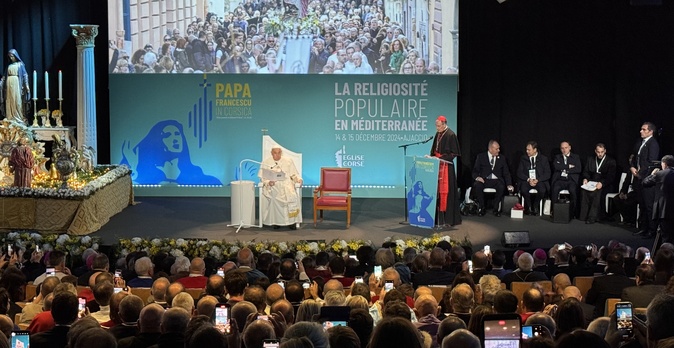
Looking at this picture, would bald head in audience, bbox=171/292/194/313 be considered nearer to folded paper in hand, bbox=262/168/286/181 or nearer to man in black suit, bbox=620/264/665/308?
man in black suit, bbox=620/264/665/308

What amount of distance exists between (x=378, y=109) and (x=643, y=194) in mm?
4408

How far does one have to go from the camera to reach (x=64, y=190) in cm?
1245

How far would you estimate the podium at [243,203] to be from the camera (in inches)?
505

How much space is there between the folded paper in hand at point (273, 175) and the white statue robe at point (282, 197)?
0.10 feet

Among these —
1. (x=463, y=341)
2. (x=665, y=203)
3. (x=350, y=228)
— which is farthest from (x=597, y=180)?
(x=463, y=341)

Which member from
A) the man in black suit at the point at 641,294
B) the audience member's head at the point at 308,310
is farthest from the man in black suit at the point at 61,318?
the man in black suit at the point at 641,294

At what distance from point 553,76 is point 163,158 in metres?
6.04

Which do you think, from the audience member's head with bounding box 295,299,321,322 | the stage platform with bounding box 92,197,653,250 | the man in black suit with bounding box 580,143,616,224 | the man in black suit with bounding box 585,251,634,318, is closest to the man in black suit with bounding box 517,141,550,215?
the stage platform with bounding box 92,197,653,250

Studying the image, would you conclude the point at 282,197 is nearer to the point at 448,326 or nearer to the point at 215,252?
the point at 215,252

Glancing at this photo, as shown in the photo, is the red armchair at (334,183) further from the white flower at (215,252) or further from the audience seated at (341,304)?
the audience seated at (341,304)

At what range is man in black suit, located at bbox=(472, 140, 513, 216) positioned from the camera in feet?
46.8

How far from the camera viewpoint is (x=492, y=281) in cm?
682

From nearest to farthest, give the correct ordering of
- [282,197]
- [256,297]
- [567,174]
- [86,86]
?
[256,297] → [282,197] → [567,174] → [86,86]

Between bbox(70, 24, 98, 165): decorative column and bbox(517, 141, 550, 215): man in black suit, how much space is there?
6.10 m
